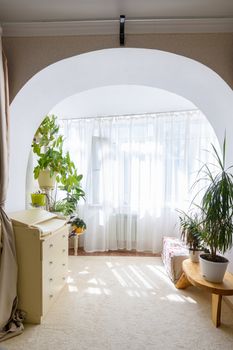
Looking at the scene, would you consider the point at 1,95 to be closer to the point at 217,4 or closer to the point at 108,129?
the point at 217,4

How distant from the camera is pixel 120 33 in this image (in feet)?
5.98

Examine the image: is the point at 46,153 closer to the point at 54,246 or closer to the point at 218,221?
the point at 54,246

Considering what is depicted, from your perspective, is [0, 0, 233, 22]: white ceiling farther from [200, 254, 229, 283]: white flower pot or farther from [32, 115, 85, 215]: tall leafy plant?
[200, 254, 229, 283]: white flower pot

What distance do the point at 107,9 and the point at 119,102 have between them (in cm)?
165

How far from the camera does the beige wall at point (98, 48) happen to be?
1.86m

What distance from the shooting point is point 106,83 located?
2410mm

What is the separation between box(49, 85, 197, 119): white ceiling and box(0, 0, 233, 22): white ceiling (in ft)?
3.56

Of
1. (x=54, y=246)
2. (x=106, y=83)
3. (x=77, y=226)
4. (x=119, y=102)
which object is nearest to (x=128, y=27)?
(x=106, y=83)

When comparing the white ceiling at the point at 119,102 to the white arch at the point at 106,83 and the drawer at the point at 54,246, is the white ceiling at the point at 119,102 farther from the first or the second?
the drawer at the point at 54,246

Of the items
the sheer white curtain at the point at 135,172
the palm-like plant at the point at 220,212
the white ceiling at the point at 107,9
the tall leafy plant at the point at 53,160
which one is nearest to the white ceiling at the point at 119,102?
the sheer white curtain at the point at 135,172

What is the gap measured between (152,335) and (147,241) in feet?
6.46

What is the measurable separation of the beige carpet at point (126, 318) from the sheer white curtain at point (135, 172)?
3.09 ft

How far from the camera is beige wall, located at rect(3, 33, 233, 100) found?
1860 mm

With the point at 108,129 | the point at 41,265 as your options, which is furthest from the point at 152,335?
the point at 108,129
